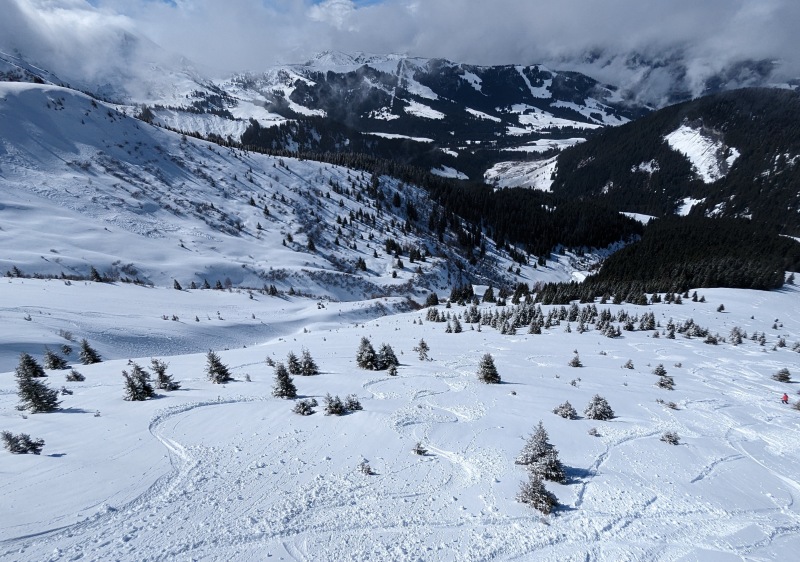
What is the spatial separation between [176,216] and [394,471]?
77295mm

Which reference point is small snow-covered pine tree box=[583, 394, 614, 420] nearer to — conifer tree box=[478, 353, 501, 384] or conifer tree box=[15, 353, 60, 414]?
conifer tree box=[478, 353, 501, 384]

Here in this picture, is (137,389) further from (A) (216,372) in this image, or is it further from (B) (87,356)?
(B) (87,356)

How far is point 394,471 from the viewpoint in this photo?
27.2 feet

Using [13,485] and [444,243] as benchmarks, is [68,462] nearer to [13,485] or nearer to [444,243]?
[13,485]

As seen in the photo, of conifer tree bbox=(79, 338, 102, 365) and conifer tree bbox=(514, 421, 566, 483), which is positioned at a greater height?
conifer tree bbox=(79, 338, 102, 365)

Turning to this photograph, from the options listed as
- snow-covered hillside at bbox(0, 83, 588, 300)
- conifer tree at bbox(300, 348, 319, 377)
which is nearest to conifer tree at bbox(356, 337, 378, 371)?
conifer tree at bbox(300, 348, 319, 377)

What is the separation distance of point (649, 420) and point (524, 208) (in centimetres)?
14439

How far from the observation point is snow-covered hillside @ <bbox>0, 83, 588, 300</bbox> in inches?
2109

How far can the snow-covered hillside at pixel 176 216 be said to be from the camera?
53562 mm

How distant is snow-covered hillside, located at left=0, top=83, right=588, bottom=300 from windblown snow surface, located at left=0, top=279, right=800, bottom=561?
4200cm

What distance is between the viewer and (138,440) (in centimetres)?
881

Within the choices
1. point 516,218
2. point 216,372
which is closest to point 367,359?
point 216,372

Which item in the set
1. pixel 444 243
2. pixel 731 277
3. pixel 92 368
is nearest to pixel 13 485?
pixel 92 368

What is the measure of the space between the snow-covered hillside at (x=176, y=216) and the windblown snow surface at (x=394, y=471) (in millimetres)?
42001
